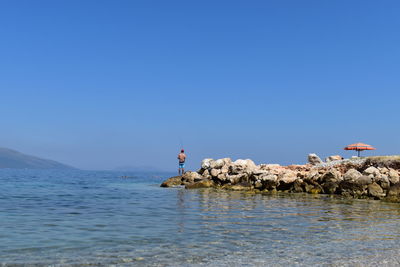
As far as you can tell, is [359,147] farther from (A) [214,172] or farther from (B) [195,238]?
(B) [195,238]

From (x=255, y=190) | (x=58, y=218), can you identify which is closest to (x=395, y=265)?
(x=58, y=218)

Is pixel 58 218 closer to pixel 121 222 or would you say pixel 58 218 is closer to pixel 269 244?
pixel 121 222

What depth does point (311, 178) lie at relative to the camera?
28984 mm

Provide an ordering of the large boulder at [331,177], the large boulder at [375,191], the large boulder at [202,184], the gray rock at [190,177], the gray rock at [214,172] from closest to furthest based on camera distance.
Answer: the large boulder at [375,191] → the large boulder at [331,177] → the large boulder at [202,184] → the gray rock at [214,172] → the gray rock at [190,177]

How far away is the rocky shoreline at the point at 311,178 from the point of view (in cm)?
2495

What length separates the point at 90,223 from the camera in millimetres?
12492

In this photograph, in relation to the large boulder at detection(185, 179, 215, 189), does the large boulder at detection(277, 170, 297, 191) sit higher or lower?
higher

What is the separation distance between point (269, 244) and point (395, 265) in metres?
2.99

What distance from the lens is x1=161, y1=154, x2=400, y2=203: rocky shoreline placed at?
81.9 ft

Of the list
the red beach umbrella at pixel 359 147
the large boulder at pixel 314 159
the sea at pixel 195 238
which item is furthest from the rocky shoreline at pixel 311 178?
the sea at pixel 195 238

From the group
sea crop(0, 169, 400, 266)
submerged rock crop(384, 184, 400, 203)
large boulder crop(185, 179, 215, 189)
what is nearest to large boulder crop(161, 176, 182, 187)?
large boulder crop(185, 179, 215, 189)

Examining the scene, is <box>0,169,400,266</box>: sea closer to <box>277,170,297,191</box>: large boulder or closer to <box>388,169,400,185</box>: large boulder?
<box>388,169,400,185</box>: large boulder

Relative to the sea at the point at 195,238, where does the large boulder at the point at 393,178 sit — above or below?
above

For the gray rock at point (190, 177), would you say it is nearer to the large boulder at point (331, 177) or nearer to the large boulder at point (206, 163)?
the large boulder at point (206, 163)
